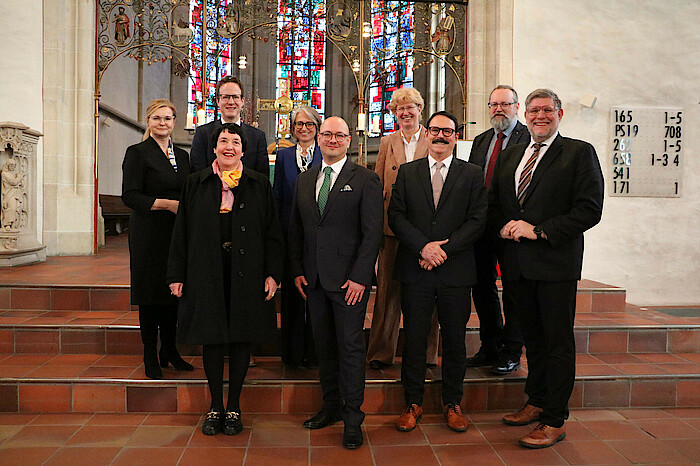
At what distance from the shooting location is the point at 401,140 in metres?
3.34

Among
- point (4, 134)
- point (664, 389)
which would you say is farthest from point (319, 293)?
point (4, 134)

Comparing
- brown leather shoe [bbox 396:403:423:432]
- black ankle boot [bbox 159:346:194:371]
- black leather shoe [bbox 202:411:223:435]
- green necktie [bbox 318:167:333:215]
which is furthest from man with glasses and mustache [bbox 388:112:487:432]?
black ankle boot [bbox 159:346:194:371]

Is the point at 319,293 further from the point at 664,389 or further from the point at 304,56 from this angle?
the point at 304,56

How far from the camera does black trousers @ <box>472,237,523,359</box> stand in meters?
3.38

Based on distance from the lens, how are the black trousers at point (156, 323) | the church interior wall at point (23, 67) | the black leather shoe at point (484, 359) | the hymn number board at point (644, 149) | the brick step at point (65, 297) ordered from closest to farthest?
1. the black trousers at point (156, 323)
2. the black leather shoe at point (484, 359)
3. the brick step at point (65, 297)
4. the church interior wall at point (23, 67)
5. the hymn number board at point (644, 149)

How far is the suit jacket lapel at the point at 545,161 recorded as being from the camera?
9.21 ft

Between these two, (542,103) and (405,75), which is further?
Result: (405,75)

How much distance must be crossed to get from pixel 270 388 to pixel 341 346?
0.64m

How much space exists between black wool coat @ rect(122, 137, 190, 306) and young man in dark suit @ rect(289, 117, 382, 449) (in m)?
0.81

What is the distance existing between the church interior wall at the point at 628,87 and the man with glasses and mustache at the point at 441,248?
3.95 metres

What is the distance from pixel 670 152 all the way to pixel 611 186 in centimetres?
77

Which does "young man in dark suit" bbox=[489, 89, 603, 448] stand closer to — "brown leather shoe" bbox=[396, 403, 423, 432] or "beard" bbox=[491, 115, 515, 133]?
"beard" bbox=[491, 115, 515, 133]

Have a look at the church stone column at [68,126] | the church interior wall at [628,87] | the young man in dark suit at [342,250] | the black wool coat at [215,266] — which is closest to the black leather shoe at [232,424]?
the black wool coat at [215,266]

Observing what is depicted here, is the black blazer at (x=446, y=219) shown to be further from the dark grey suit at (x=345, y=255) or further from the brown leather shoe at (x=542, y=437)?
the brown leather shoe at (x=542, y=437)
